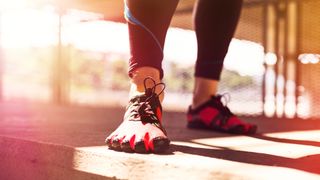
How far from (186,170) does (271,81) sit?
3268 mm

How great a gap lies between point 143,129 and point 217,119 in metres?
0.65

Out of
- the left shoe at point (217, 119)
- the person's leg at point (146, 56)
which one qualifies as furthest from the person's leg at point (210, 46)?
the person's leg at point (146, 56)

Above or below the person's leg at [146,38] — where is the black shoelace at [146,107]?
below

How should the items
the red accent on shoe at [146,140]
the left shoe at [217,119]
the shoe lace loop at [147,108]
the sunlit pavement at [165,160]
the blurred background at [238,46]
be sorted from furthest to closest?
the blurred background at [238,46] < the left shoe at [217,119] < the shoe lace loop at [147,108] < the red accent on shoe at [146,140] < the sunlit pavement at [165,160]

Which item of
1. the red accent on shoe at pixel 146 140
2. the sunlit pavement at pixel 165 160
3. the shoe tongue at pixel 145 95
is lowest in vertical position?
the sunlit pavement at pixel 165 160

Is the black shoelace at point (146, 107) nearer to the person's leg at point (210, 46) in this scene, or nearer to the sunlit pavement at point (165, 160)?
the sunlit pavement at point (165, 160)

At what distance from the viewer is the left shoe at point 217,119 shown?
64.0 inches

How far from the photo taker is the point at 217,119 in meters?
1.69

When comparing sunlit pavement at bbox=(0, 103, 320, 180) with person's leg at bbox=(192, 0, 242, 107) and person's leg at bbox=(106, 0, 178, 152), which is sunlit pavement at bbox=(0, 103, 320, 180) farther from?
Result: person's leg at bbox=(192, 0, 242, 107)

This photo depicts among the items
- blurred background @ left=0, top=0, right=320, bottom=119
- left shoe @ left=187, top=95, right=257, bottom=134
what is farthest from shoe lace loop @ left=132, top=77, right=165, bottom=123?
blurred background @ left=0, top=0, right=320, bottom=119

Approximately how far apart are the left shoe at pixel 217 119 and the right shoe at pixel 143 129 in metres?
0.49

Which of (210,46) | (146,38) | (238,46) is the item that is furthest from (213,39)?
(238,46)

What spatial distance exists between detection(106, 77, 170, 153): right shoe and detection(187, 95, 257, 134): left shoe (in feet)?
1.61

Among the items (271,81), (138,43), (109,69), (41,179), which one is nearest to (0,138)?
(41,179)
